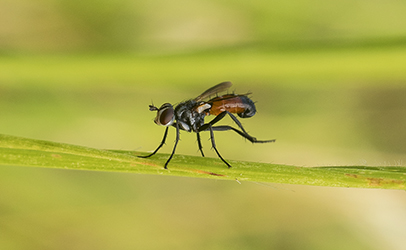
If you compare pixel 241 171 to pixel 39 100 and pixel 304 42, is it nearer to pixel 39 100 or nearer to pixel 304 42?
pixel 304 42

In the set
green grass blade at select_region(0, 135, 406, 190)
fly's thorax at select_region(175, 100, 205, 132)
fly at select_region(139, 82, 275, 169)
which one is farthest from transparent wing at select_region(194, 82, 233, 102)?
green grass blade at select_region(0, 135, 406, 190)

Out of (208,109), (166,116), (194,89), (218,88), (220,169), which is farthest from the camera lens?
(194,89)

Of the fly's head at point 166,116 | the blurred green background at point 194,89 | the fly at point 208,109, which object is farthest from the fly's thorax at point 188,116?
the blurred green background at point 194,89

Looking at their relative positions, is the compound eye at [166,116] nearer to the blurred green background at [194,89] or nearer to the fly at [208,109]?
the fly at [208,109]

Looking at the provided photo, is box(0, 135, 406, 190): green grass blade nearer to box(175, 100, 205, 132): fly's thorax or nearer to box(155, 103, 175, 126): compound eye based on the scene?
box(155, 103, 175, 126): compound eye

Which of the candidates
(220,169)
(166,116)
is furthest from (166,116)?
(220,169)

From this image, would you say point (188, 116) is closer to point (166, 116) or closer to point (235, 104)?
point (166, 116)
